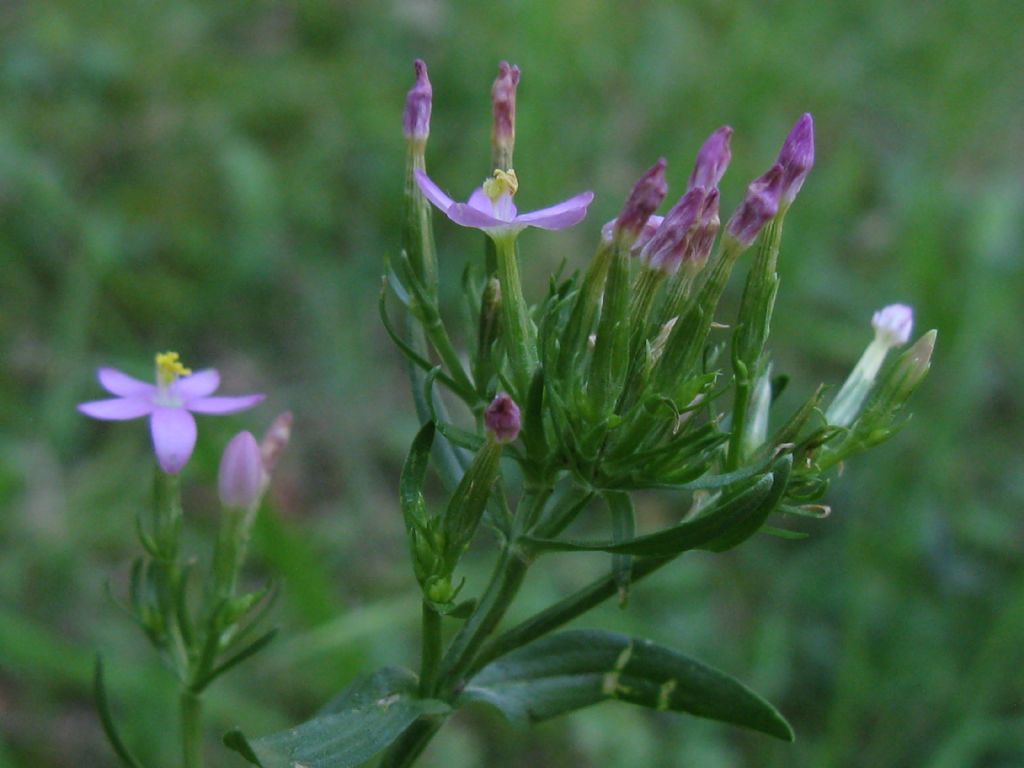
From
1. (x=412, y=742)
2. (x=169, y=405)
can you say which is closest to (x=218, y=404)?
(x=169, y=405)

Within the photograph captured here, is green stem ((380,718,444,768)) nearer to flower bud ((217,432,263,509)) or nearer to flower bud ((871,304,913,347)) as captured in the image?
flower bud ((217,432,263,509))

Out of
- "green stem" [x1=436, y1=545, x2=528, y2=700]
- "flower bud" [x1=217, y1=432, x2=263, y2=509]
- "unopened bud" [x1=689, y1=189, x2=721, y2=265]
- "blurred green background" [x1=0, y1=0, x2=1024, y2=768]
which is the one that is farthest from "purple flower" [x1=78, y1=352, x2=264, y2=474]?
"blurred green background" [x1=0, y1=0, x2=1024, y2=768]

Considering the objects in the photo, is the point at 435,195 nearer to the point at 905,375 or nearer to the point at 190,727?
the point at 905,375

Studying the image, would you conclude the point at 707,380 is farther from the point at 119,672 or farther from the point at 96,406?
the point at 119,672

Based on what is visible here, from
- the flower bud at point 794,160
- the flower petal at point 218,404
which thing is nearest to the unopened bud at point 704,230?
the flower bud at point 794,160

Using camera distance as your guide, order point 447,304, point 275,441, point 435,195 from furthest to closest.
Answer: point 447,304 → point 275,441 → point 435,195

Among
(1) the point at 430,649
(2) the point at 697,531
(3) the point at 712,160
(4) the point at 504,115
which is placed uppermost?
(4) the point at 504,115

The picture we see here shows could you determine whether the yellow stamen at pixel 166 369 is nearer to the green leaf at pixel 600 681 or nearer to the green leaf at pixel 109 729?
the green leaf at pixel 109 729
